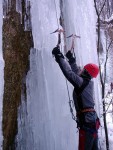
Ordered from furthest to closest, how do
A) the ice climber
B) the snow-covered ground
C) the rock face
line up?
the snow-covered ground, the rock face, the ice climber

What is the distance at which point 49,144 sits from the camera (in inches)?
163

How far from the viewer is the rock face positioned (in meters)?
3.65

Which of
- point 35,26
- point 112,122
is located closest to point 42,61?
point 35,26

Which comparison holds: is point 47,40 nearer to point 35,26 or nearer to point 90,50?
point 35,26

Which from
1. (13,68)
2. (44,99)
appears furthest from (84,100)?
(13,68)

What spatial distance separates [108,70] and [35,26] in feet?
33.8

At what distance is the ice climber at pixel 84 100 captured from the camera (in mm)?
3369

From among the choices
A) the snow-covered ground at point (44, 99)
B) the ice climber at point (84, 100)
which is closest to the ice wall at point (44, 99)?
the snow-covered ground at point (44, 99)

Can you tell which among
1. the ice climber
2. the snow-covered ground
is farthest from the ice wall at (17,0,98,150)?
the ice climber

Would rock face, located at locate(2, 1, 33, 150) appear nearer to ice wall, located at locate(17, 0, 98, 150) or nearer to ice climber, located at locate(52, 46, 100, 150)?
ice wall, located at locate(17, 0, 98, 150)

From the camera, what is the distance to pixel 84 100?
3502 millimetres

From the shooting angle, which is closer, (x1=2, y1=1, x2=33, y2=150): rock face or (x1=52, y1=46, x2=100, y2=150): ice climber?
(x1=52, y1=46, x2=100, y2=150): ice climber

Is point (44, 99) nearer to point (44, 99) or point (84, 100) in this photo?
point (44, 99)

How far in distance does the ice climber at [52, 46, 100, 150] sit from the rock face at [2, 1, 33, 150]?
0.67m
